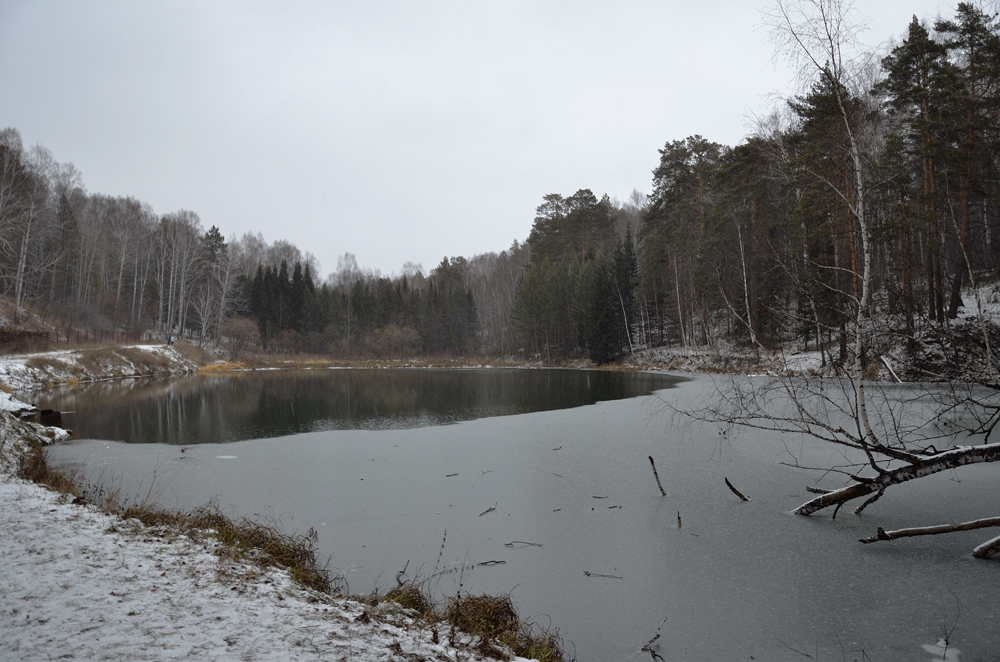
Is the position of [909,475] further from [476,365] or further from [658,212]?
[476,365]

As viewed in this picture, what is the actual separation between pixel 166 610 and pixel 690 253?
30203mm

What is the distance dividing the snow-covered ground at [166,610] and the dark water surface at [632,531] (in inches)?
42.3

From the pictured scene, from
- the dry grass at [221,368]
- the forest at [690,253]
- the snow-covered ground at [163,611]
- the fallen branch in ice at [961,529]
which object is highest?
the forest at [690,253]

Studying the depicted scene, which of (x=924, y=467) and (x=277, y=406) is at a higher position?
(x=924, y=467)

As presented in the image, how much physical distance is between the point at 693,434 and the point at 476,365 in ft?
133

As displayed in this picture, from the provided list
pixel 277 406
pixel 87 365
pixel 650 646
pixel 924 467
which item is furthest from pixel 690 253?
pixel 87 365

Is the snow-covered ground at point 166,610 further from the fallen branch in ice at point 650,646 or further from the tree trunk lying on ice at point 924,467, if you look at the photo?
the tree trunk lying on ice at point 924,467

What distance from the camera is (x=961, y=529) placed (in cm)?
436

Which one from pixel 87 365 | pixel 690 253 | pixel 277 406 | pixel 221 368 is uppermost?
pixel 690 253

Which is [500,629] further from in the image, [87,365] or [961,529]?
[87,365]

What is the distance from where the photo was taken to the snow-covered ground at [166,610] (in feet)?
8.18

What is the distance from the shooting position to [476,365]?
5038 centimetres

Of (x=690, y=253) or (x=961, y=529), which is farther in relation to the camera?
(x=690, y=253)

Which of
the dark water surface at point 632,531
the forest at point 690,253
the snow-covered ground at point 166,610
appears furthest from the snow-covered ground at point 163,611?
the forest at point 690,253
